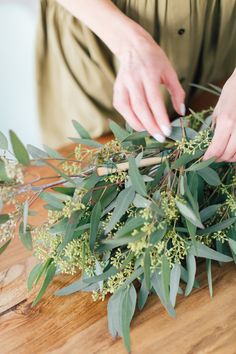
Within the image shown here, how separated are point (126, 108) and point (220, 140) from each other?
202mm

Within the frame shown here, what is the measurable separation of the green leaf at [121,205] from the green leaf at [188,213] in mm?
75

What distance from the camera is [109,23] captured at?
1.04 meters

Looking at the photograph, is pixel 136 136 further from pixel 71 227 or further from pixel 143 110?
pixel 71 227

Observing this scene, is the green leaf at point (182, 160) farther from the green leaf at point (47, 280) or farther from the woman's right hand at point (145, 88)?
the green leaf at point (47, 280)

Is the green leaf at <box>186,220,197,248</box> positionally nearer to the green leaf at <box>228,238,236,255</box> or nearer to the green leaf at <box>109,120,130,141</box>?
the green leaf at <box>228,238,236,255</box>

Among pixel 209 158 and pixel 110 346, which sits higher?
pixel 209 158

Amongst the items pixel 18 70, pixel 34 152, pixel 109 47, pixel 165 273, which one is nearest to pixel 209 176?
pixel 165 273

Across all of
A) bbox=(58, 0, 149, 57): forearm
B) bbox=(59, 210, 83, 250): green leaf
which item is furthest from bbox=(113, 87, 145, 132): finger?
bbox=(59, 210, 83, 250): green leaf

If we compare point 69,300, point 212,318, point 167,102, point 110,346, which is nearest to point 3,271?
point 69,300

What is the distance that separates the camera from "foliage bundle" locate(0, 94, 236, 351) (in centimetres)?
76

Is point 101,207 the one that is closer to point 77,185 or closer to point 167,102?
point 77,185

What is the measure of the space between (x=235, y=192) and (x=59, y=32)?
648mm

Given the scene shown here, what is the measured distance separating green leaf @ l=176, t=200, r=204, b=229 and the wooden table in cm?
16

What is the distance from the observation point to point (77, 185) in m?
0.82
